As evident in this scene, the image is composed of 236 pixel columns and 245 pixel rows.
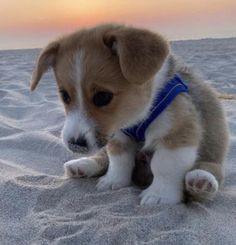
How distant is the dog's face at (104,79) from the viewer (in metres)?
3.04

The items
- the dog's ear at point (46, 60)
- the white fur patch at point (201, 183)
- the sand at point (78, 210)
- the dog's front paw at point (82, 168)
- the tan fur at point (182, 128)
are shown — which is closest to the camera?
the sand at point (78, 210)

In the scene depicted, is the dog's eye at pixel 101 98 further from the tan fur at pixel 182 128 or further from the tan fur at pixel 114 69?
the tan fur at pixel 182 128

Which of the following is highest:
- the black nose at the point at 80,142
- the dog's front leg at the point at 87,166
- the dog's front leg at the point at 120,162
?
the black nose at the point at 80,142

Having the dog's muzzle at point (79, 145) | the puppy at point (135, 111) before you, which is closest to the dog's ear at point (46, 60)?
the puppy at point (135, 111)

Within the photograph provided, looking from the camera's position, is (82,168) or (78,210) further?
(82,168)

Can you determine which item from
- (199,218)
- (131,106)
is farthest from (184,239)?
(131,106)

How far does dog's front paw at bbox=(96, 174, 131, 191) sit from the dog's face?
449mm

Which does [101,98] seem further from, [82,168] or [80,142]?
[82,168]

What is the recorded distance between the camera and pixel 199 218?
2.94 meters

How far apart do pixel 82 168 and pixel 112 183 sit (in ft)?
1.12

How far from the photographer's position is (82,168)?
3.78 m

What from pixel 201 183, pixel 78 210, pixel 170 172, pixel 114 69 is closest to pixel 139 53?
pixel 114 69

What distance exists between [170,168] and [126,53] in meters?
0.74

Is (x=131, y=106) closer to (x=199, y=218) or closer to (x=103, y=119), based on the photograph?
(x=103, y=119)
